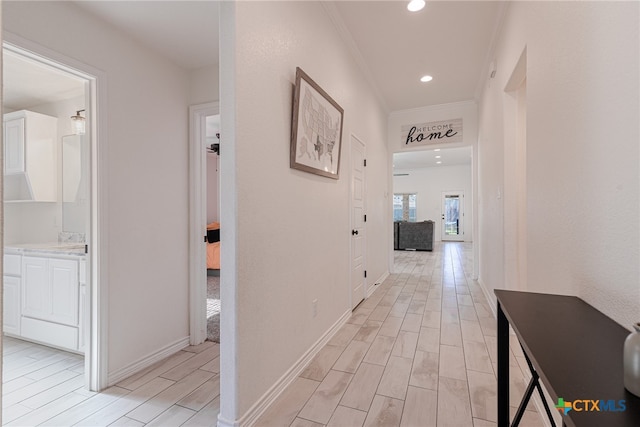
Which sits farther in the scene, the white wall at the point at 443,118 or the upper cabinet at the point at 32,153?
the white wall at the point at 443,118

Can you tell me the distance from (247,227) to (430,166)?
11133 millimetres

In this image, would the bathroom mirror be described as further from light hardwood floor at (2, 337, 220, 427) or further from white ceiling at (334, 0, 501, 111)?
white ceiling at (334, 0, 501, 111)

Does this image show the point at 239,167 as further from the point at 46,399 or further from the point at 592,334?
the point at 46,399

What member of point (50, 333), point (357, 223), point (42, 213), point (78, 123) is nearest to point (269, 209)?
point (357, 223)

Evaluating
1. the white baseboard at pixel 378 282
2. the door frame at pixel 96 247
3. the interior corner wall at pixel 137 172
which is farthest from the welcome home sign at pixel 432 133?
the door frame at pixel 96 247

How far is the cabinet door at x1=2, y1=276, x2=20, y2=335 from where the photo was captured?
267 centimetres

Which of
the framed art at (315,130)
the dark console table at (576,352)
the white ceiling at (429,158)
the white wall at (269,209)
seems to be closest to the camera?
the dark console table at (576,352)

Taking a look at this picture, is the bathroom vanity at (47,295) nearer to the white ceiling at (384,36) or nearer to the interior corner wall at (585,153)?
the white ceiling at (384,36)

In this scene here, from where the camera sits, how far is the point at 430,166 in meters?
11.5

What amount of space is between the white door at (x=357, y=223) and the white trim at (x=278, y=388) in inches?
35.0

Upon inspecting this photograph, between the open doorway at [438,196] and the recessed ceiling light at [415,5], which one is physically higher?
the recessed ceiling light at [415,5]

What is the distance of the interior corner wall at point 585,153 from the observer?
34.6 inches

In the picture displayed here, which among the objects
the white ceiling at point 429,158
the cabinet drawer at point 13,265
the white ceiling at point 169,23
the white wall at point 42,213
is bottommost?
the cabinet drawer at point 13,265

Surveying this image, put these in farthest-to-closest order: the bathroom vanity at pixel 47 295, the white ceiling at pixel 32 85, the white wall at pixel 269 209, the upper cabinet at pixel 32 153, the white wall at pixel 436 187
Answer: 1. the white wall at pixel 436 187
2. the upper cabinet at pixel 32 153
3. the white ceiling at pixel 32 85
4. the bathroom vanity at pixel 47 295
5. the white wall at pixel 269 209
